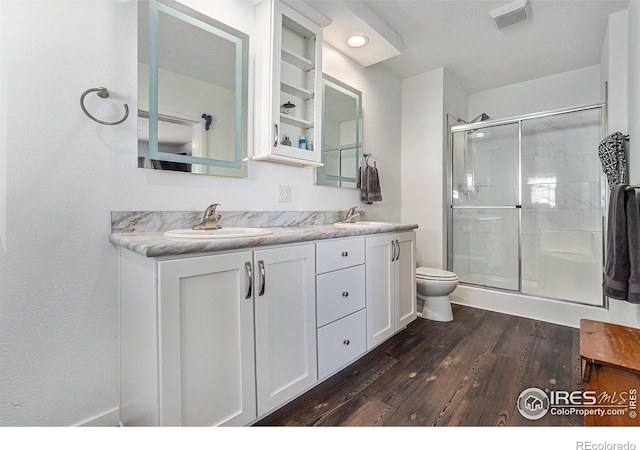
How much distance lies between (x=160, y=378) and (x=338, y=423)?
806mm

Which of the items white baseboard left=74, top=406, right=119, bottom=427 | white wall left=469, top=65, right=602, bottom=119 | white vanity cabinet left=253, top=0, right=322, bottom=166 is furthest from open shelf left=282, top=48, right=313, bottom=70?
white wall left=469, top=65, right=602, bottom=119

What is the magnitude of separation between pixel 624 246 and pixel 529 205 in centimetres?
160

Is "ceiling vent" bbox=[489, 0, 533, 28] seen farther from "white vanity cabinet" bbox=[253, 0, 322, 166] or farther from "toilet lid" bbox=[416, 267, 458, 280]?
"toilet lid" bbox=[416, 267, 458, 280]

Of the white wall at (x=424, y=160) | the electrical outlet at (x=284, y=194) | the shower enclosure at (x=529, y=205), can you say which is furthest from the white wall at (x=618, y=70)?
the electrical outlet at (x=284, y=194)

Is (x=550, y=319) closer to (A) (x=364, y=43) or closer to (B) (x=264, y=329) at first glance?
(B) (x=264, y=329)

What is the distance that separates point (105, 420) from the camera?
1262mm

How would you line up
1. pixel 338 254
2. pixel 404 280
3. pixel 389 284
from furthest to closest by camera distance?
pixel 404 280 < pixel 389 284 < pixel 338 254

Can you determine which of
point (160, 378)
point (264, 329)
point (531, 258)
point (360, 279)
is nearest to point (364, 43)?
point (360, 279)

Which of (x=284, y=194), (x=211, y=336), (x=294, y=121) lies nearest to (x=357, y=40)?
(x=294, y=121)

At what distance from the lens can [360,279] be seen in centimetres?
177

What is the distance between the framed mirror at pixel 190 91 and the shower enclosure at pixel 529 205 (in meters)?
2.37

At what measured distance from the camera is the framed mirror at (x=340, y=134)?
230cm

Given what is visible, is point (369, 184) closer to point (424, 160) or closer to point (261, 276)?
point (424, 160)
